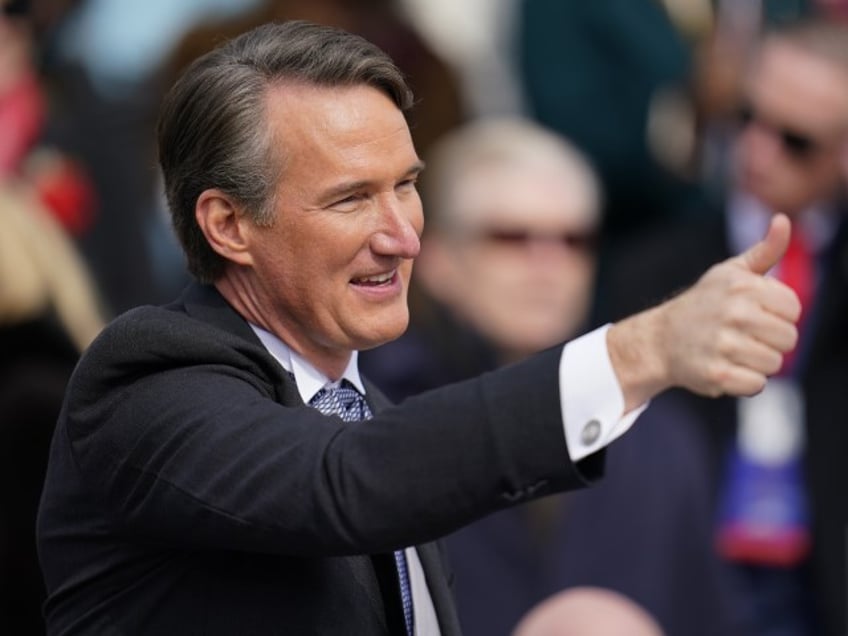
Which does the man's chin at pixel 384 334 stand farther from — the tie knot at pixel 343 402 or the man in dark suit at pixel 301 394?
the tie knot at pixel 343 402

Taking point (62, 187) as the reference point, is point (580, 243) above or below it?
below

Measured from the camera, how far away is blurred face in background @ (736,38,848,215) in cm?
625

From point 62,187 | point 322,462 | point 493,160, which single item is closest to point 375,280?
point 322,462

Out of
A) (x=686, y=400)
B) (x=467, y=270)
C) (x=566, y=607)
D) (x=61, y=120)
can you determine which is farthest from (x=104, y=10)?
(x=566, y=607)

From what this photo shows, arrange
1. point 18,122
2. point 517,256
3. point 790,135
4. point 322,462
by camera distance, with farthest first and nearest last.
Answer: point 790,135, point 517,256, point 18,122, point 322,462

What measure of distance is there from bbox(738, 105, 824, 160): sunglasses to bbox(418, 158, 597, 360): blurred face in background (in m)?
0.58

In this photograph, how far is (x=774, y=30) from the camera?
6562 mm

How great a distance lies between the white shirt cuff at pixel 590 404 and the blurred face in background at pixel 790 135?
144 inches

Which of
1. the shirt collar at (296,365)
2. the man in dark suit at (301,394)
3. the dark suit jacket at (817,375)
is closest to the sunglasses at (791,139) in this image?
the dark suit jacket at (817,375)

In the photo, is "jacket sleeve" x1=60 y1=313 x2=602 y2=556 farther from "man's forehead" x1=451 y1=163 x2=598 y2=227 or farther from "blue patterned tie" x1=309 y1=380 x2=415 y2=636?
"man's forehead" x1=451 y1=163 x2=598 y2=227

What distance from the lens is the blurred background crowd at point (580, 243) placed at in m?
5.30

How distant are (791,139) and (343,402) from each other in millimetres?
3312

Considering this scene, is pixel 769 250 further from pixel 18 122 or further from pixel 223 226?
pixel 18 122

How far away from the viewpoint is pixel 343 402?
3.27 meters
